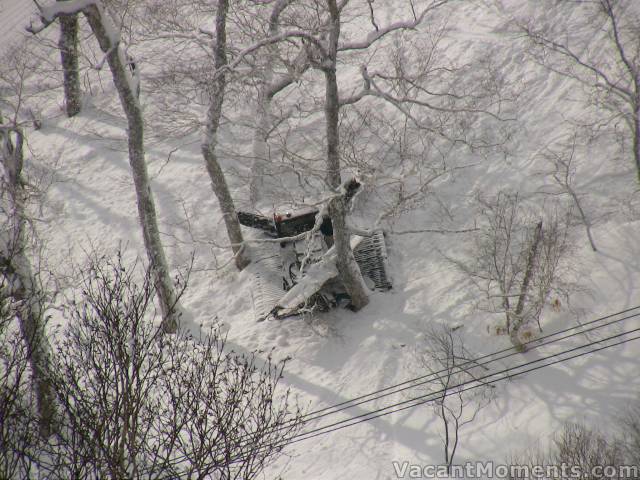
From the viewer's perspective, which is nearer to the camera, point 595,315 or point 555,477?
point 555,477

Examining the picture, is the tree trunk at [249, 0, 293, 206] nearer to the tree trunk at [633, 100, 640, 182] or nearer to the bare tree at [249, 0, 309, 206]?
the bare tree at [249, 0, 309, 206]

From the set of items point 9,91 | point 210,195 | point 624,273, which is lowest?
point 624,273

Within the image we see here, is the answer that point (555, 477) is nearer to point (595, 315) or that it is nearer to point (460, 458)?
point (460, 458)

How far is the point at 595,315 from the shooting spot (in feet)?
33.2

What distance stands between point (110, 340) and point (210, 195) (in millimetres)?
9335

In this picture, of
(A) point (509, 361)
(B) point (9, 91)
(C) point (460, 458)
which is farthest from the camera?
(B) point (9, 91)

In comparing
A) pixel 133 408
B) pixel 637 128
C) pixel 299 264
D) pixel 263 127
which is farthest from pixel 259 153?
pixel 133 408

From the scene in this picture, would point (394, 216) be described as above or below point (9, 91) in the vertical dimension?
below

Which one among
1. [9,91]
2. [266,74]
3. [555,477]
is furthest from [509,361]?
[9,91]

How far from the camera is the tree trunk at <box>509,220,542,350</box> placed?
9219mm

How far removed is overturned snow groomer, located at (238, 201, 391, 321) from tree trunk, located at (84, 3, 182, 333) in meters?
2.04

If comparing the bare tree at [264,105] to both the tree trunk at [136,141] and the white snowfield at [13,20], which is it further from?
the white snowfield at [13,20]

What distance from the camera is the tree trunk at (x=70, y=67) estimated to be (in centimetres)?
1573

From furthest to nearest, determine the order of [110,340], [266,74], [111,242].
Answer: [111,242] → [266,74] → [110,340]
